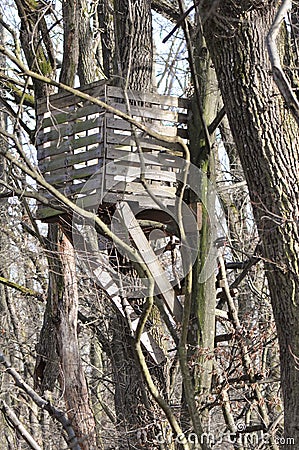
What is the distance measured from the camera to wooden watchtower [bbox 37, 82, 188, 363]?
17.3 feet

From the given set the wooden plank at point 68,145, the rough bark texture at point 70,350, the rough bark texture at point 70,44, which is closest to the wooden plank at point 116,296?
the wooden plank at point 68,145

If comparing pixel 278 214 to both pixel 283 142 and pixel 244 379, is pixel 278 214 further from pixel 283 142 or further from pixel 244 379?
pixel 244 379

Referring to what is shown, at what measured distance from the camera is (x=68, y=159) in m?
5.51

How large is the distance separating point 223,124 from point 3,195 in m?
3.80

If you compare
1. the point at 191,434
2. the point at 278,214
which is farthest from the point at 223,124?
the point at 278,214

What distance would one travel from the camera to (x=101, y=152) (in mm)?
5277

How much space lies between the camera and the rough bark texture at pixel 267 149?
13.8ft

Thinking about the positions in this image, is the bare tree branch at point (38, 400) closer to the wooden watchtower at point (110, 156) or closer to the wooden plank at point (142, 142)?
the wooden watchtower at point (110, 156)

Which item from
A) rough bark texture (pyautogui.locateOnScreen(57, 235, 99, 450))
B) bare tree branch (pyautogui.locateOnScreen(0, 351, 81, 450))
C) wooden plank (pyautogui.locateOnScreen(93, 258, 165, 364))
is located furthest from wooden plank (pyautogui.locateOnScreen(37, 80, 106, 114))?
bare tree branch (pyautogui.locateOnScreen(0, 351, 81, 450))

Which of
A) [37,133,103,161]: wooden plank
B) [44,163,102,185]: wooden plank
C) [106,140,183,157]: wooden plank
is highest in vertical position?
[37,133,103,161]: wooden plank

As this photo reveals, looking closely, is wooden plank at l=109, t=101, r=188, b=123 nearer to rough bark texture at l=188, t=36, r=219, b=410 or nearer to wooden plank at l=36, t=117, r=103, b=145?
wooden plank at l=36, t=117, r=103, b=145

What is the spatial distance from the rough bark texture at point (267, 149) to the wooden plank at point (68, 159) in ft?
3.68

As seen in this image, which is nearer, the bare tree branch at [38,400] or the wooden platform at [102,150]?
the bare tree branch at [38,400]

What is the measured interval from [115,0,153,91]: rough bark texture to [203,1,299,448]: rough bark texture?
165 centimetres
